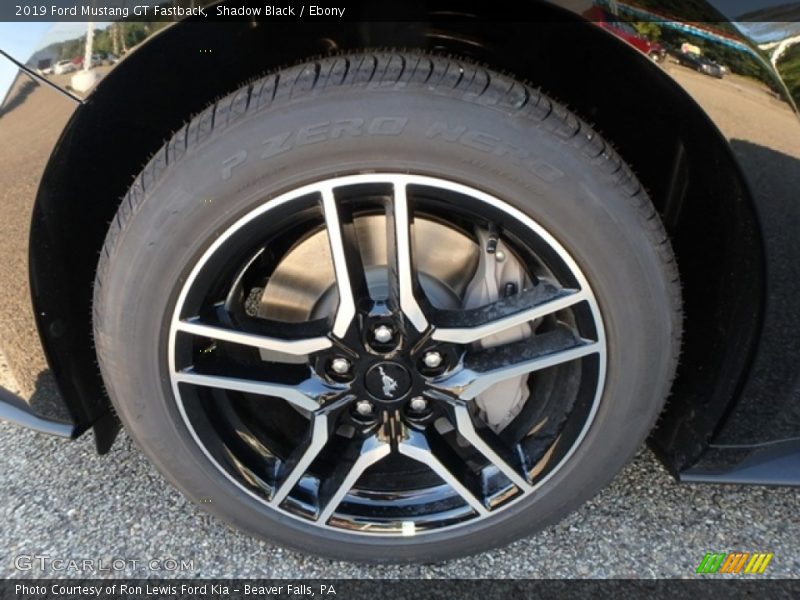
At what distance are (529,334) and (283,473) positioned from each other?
2.17ft

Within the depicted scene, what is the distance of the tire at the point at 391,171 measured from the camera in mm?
1353

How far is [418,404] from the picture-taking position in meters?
1.61

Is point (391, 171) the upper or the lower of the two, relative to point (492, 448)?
upper

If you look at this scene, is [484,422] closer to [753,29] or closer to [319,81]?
[319,81]

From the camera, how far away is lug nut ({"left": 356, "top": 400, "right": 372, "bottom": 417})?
160 centimetres

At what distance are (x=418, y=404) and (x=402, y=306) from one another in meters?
0.26

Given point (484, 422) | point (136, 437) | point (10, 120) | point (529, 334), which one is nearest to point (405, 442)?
point (484, 422)

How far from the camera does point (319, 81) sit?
138cm

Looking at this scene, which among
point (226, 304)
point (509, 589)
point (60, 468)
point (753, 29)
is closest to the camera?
point (753, 29)

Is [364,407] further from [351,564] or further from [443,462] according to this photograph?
[351,564]

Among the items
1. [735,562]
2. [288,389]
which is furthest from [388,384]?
[735,562]
